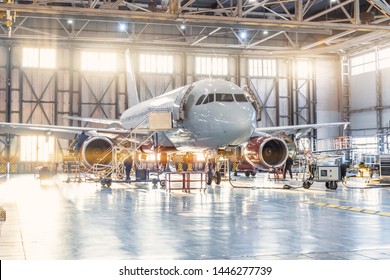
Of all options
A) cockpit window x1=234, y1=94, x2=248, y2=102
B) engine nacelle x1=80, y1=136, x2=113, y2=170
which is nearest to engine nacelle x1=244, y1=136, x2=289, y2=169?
cockpit window x1=234, y1=94, x2=248, y2=102

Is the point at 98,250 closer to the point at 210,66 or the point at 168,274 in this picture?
the point at 168,274

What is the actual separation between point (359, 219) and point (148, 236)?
4.47 m

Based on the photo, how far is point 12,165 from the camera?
3828cm

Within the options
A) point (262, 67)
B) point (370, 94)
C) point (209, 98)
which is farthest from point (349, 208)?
point (370, 94)

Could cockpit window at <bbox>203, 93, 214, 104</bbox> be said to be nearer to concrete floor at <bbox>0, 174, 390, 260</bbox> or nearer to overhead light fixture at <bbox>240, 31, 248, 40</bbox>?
concrete floor at <bbox>0, 174, 390, 260</bbox>

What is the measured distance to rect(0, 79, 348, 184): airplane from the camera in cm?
1552

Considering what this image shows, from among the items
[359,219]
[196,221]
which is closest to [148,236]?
[196,221]

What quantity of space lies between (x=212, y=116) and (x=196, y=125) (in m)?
0.83

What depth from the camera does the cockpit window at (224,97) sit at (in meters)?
15.8

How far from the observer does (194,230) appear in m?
8.21

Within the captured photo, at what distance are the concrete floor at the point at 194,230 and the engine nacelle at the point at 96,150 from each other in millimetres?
6764

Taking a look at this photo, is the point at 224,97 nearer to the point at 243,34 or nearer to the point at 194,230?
the point at 194,230

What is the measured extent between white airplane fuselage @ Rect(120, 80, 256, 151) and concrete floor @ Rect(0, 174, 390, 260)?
2.92 metres

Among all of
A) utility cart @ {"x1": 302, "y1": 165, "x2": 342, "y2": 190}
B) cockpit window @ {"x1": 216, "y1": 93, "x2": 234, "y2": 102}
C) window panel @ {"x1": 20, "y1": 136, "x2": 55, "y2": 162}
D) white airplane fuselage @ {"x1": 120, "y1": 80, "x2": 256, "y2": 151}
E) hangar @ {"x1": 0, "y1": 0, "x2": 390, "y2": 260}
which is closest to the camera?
hangar @ {"x1": 0, "y1": 0, "x2": 390, "y2": 260}
